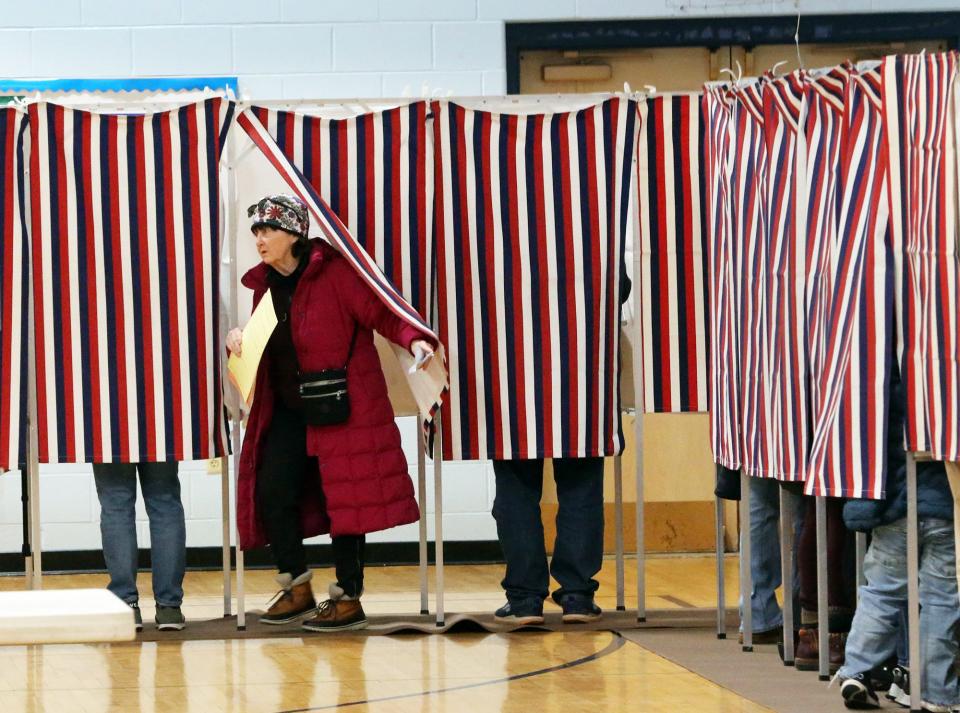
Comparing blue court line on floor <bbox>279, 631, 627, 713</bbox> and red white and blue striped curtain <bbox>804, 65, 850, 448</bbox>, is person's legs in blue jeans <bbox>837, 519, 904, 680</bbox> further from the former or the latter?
blue court line on floor <bbox>279, 631, 627, 713</bbox>

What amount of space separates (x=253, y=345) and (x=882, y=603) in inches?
82.6

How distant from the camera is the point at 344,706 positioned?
143 inches

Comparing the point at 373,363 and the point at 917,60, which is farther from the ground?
the point at 917,60

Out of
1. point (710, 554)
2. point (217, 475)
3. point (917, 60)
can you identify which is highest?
point (917, 60)

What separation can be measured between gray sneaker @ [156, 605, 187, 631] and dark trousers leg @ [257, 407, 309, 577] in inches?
15.5

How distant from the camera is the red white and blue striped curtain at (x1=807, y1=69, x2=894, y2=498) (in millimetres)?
3355

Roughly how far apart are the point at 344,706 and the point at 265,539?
1.26 m

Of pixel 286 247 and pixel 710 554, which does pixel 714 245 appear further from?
pixel 710 554

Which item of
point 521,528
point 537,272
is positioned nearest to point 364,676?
point 521,528

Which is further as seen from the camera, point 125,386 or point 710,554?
point 710,554

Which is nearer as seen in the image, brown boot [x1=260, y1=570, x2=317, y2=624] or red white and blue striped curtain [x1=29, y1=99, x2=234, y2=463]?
red white and blue striped curtain [x1=29, y1=99, x2=234, y2=463]

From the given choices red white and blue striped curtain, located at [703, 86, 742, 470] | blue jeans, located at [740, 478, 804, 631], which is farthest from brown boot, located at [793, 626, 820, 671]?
red white and blue striped curtain, located at [703, 86, 742, 470]

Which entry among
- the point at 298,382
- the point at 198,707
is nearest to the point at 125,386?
the point at 298,382

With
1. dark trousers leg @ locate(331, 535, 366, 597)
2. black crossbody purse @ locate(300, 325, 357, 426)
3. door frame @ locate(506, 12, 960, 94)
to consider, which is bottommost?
dark trousers leg @ locate(331, 535, 366, 597)
